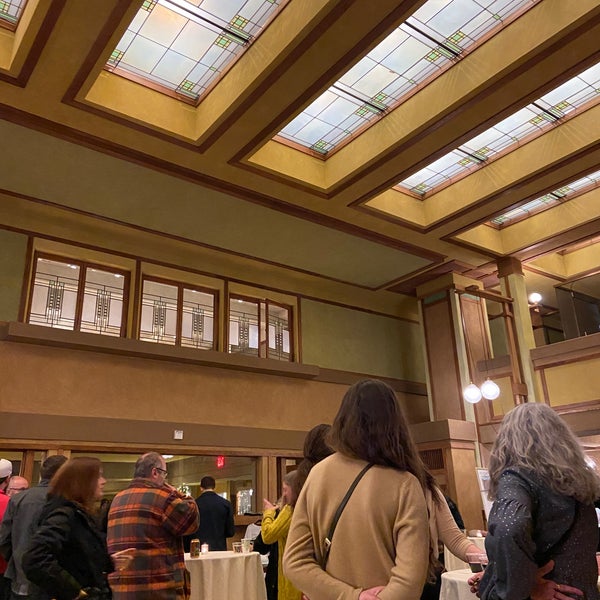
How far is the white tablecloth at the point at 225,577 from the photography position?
4398 mm

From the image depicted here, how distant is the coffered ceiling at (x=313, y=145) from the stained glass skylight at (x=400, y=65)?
0.03m

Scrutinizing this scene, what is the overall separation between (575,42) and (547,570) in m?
4.45

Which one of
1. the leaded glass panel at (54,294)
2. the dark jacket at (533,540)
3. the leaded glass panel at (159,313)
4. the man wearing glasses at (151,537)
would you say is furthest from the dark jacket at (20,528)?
the leaded glass panel at (159,313)

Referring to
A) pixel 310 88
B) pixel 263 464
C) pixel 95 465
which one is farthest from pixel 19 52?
pixel 263 464

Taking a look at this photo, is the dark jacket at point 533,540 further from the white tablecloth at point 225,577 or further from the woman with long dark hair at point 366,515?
the white tablecloth at point 225,577

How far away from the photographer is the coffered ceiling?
15.4 ft

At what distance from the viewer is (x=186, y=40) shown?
5.10 m

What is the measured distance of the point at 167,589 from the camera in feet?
9.70

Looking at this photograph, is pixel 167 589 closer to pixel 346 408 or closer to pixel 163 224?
pixel 346 408

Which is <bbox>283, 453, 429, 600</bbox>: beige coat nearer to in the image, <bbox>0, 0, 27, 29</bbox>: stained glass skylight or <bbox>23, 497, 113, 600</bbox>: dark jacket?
<bbox>23, 497, 113, 600</bbox>: dark jacket

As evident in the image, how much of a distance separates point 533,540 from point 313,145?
18.0ft

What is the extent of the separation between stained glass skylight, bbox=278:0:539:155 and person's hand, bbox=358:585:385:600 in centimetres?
465

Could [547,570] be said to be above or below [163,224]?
below

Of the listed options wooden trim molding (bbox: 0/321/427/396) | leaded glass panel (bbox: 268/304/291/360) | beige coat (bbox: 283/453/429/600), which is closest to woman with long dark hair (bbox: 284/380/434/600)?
beige coat (bbox: 283/453/429/600)
